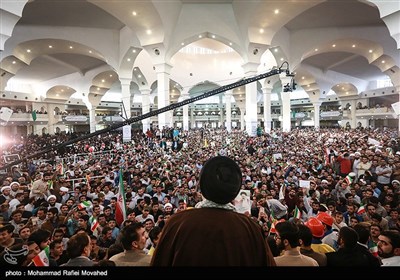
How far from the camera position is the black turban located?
1.18 meters

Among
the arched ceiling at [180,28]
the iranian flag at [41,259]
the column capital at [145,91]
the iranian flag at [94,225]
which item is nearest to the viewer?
the iranian flag at [41,259]

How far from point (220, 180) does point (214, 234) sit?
0.26 meters

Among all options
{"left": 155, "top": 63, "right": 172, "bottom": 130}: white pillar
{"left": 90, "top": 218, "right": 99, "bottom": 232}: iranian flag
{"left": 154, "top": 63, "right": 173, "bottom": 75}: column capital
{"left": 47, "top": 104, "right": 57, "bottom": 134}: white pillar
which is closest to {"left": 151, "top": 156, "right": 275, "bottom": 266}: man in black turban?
{"left": 90, "top": 218, "right": 99, "bottom": 232}: iranian flag

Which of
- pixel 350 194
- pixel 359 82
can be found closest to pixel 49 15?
pixel 350 194

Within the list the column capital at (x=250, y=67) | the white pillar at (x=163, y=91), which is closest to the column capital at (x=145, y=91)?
the white pillar at (x=163, y=91)

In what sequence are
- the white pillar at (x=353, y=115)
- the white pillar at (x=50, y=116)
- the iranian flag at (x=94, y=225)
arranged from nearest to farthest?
the iranian flag at (x=94, y=225), the white pillar at (x=50, y=116), the white pillar at (x=353, y=115)

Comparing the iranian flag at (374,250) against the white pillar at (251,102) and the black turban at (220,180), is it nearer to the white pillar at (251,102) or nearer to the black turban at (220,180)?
the black turban at (220,180)

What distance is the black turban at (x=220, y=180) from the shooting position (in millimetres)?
1184

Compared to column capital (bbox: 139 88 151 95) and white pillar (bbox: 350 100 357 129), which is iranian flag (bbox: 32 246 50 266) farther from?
white pillar (bbox: 350 100 357 129)

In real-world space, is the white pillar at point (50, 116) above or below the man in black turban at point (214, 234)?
above

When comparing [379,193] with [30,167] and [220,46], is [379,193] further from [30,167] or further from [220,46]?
[220,46]

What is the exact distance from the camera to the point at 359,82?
33.8 meters

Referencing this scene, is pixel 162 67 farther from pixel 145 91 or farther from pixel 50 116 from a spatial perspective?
pixel 50 116

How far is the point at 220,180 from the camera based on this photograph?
4.02 feet
